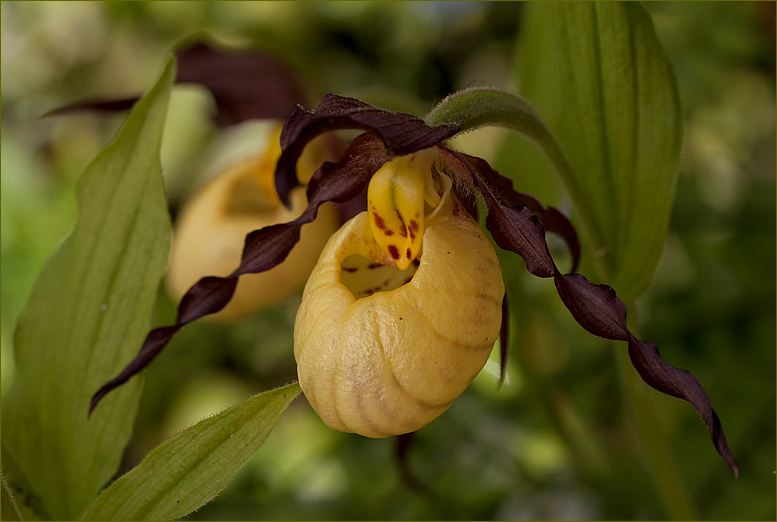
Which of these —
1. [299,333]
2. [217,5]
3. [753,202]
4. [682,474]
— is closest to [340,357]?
[299,333]

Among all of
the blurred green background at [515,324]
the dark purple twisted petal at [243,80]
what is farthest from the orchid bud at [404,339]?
the dark purple twisted petal at [243,80]

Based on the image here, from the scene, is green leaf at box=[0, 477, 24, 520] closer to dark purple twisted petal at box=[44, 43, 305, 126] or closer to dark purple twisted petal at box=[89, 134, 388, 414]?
dark purple twisted petal at box=[89, 134, 388, 414]

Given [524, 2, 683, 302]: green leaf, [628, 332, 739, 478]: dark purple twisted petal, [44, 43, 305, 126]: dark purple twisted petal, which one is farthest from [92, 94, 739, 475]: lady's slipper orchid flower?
[44, 43, 305, 126]: dark purple twisted petal

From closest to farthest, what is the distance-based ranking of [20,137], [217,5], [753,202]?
[753,202], [217,5], [20,137]

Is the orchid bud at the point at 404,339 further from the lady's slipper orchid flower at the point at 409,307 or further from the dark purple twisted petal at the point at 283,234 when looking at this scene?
the dark purple twisted petal at the point at 283,234

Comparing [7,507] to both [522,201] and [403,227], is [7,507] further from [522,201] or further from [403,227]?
[522,201]

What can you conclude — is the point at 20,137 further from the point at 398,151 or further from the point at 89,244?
the point at 398,151
